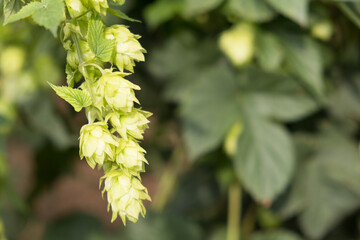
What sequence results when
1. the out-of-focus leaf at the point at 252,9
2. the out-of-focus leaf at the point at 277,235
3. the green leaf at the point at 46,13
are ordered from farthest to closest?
the out-of-focus leaf at the point at 277,235 → the out-of-focus leaf at the point at 252,9 → the green leaf at the point at 46,13

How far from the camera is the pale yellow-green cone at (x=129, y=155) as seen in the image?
0.48 m

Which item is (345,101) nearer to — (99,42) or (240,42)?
(240,42)

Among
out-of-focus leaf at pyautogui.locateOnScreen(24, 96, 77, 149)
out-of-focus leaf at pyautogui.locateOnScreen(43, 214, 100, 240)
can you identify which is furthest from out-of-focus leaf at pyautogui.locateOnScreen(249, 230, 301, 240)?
out-of-focus leaf at pyautogui.locateOnScreen(43, 214, 100, 240)

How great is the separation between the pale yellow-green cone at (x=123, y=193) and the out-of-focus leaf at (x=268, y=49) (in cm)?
64

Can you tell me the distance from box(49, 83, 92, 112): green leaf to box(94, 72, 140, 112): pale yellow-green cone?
0.02m

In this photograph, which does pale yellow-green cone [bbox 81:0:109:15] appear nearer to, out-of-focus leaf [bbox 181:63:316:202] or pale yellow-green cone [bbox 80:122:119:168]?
pale yellow-green cone [bbox 80:122:119:168]

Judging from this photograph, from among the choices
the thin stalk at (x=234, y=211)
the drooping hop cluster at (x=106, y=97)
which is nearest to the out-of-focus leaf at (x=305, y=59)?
the thin stalk at (x=234, y=211)

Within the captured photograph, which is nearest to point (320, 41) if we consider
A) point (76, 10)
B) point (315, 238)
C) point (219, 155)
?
point (219, 155)

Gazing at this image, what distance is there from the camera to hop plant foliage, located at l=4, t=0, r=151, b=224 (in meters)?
0.47

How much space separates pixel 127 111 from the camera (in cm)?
48

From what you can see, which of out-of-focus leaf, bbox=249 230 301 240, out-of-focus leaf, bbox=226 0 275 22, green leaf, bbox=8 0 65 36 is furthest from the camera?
out-of-focus leaf, bbox=249 230 301 240

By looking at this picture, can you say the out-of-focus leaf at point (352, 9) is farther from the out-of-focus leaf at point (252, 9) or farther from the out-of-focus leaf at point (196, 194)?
the out-of-focus leaf at point (196, 194)

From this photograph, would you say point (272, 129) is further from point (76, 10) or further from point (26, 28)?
point (76, 10)

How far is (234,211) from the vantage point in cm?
132
